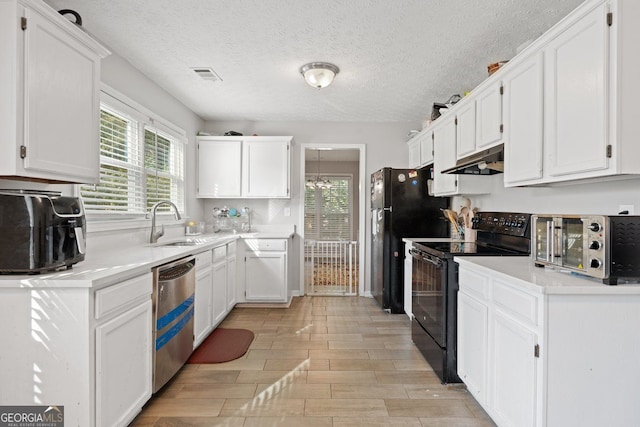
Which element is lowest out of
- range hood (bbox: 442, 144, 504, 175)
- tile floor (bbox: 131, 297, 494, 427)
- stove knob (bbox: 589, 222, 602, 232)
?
tile floor (bbox: 131, 297, 494, 427)

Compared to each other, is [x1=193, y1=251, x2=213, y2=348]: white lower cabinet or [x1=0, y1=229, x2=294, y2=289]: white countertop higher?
[x1=0, y1=229, x2=294, y2=289]: white countertop

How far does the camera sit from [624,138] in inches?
55.3

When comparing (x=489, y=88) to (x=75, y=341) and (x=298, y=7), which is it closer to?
(x=298, y=7)

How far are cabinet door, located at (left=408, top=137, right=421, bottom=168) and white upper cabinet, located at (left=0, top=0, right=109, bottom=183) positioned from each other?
130 inches

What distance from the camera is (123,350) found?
1.69 metres

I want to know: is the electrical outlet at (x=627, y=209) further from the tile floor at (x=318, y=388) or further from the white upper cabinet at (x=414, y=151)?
the white upper cabinet at (x=414, y=151)

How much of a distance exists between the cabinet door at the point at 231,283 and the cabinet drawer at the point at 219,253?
6.7 inches

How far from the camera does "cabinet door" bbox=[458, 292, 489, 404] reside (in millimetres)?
1874

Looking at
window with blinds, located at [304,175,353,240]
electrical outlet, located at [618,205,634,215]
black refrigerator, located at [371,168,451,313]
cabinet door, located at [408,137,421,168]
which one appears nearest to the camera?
electrical outlet, located at [618,205,634,215]

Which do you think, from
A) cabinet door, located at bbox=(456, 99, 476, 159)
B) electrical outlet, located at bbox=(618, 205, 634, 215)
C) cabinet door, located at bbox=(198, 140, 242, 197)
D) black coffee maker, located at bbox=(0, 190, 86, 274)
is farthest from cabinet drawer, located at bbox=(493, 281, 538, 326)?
cabinet door, located at bbox=(198, 140, 242, 197)

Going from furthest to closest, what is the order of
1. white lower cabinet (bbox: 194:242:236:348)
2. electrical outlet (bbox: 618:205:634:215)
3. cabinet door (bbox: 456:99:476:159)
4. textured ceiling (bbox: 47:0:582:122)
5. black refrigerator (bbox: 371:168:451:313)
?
1. black refrigerator (bbox: 371:168:451:313)
2. white lower cabinet (bbox: 194:242:236:348)
3. cabinet door (bbox: 456:99:476:159)
4. textured ceiling (bbox: 47:0:582:122)
5. electrical outlet (bbox: 618:205:634:215)

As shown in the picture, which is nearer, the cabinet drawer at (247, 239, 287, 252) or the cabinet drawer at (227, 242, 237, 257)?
the cabinet drawer at (227, 242, 237, 257)

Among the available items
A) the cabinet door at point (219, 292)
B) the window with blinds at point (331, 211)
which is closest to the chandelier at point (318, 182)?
the window with blinds at point (331, 211)

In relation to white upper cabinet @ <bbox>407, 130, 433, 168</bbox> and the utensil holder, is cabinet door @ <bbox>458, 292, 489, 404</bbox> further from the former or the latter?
white upper cabinet @ <bbox>407, 130, 433, 168</bbox>
